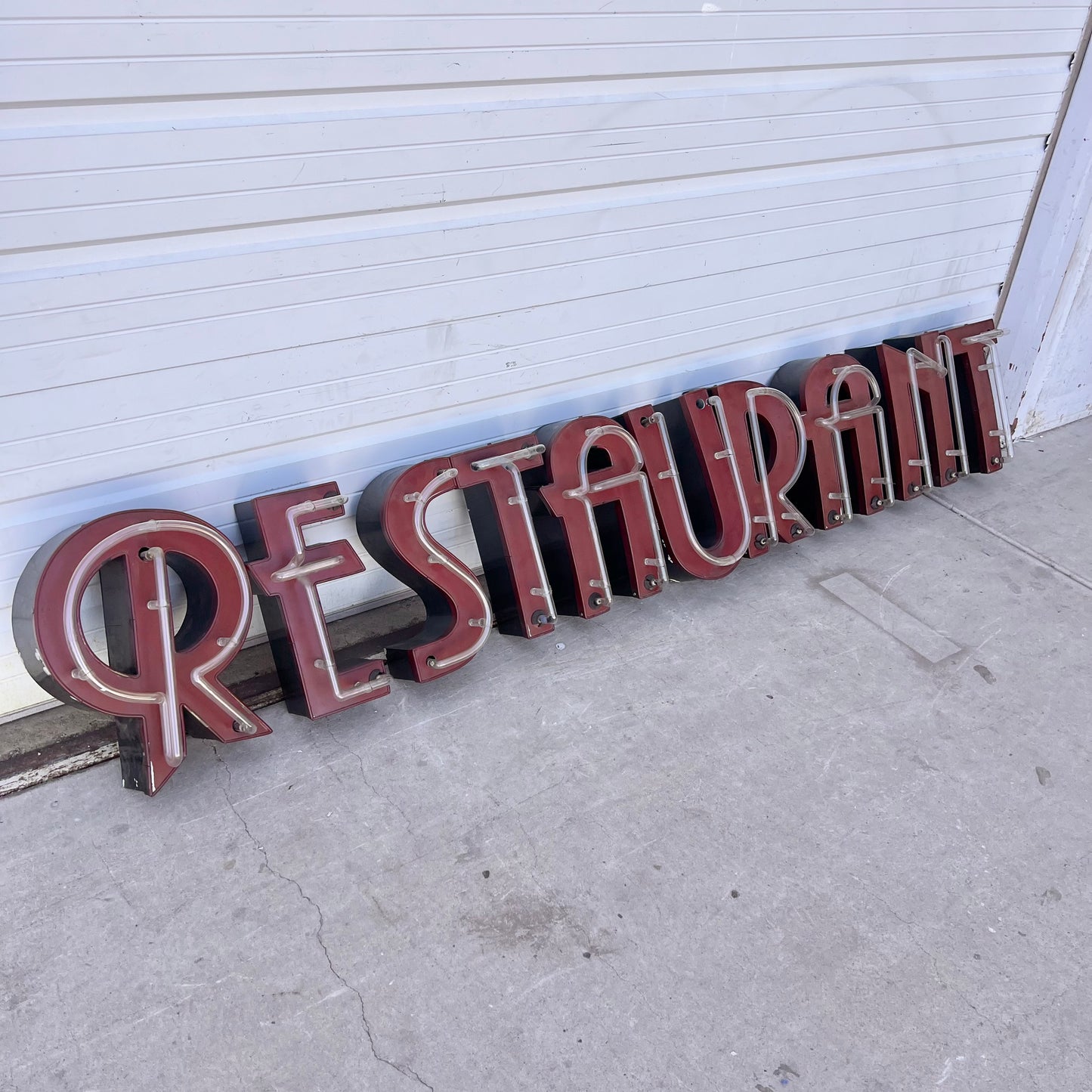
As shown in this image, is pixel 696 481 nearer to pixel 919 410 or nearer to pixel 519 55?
pixel 919 410

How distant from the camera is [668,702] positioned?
131 inches

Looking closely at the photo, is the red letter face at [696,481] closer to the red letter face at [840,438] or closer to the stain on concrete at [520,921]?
the red letter face at [840,438]

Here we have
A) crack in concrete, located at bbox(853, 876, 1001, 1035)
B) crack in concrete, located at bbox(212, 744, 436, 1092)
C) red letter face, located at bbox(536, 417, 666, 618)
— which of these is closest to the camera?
crack in concrete, located at bbox(212, 744, 436, 1092)

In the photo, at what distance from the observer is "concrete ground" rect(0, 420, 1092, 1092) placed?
2.29 meters

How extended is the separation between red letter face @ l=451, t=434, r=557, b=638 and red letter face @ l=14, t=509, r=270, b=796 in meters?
0.95

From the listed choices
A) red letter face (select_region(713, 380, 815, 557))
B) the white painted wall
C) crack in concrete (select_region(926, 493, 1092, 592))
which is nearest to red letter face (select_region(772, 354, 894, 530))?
red letter face (select_region(713, 380, 815, 557))

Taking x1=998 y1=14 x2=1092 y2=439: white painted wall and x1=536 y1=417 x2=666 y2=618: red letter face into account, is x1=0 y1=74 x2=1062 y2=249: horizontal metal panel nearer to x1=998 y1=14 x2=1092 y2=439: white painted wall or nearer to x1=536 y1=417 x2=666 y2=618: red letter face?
x1=998 y1=14 x2=1092 y2=439: white painted wall

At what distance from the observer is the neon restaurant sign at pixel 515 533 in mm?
2818

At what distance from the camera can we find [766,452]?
13.9 feet

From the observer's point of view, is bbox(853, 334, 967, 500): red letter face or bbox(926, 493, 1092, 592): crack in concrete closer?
bbox(926, 493, 1092, 592): crack in concrete

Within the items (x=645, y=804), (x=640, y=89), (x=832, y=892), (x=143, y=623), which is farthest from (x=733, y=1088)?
(x=640, y=89)

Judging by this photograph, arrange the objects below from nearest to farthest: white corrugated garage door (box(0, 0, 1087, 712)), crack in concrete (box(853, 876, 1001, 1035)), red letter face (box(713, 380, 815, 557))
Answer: crack in concrete (box(853, 876, 1001, 1035)), white corrugated garage door (box(0, 0, 1087, 712)), red letter face (box(713, 380, 815, 557))

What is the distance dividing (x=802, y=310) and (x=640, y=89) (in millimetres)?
1437

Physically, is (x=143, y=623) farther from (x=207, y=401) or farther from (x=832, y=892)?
(x=832, y=892)
